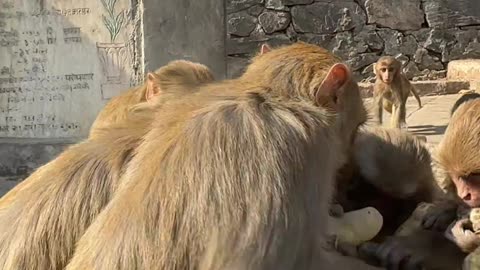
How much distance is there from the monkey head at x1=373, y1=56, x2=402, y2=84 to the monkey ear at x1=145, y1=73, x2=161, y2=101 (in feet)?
20.3

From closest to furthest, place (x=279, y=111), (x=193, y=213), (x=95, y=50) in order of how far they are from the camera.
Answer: (x=193, y=213), (x=279, y=111), (x=95, y=50)

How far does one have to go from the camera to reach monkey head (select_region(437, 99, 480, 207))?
299 centimetres

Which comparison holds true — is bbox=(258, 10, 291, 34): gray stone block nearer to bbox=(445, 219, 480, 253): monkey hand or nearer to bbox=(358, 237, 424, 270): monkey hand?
bbox=(358, 237, 424, 270): monkey hand

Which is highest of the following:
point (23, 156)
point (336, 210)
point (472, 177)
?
point (472, 177)

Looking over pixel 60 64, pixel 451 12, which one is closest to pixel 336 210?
pixel 60 64

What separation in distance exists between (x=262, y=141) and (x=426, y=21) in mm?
9057

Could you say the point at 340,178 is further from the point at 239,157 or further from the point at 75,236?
the point at 75,236

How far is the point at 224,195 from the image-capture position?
2.58 meters

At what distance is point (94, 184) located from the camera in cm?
291

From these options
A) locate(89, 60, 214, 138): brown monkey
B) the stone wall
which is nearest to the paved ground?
the stone wall

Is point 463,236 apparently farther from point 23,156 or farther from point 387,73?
point 387,73

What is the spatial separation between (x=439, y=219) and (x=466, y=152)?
227 millimetres

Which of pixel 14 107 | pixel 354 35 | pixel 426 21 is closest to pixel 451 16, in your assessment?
pixel 426 21

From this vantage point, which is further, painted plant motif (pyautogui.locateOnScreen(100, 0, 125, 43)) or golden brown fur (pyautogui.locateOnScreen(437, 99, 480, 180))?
painted plant motif (pyautogui.locateOnScreen(100, 0, 125, 43))
